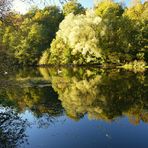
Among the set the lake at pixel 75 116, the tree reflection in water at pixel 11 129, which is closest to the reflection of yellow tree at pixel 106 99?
the lake at pixel 75 116

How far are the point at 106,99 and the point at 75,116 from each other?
4356 millimetres

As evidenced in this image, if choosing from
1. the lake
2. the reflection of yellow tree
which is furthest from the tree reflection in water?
the reflection of yellow tree

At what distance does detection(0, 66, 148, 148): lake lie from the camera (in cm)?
1420

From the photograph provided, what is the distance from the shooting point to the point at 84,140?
14336mm

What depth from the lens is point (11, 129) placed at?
1533 centimetres

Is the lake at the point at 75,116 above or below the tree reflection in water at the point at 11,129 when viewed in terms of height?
below

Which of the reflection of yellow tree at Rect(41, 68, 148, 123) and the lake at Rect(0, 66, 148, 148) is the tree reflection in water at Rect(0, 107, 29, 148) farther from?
the reflection of yellow tree at Rect(41, 68, 148, 123)

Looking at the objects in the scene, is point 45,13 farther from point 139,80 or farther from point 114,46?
point 139,80

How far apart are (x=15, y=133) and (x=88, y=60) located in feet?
115

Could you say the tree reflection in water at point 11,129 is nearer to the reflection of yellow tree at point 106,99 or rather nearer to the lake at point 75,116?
the lake at point 75,116

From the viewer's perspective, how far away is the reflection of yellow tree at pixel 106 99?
61.0 ft

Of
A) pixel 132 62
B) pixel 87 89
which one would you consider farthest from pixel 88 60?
pixel 87 89

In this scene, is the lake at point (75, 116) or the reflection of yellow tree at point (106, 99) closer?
the lake at point (75, 116)

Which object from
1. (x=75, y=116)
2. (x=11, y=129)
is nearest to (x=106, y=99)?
(x=75, y=116)
